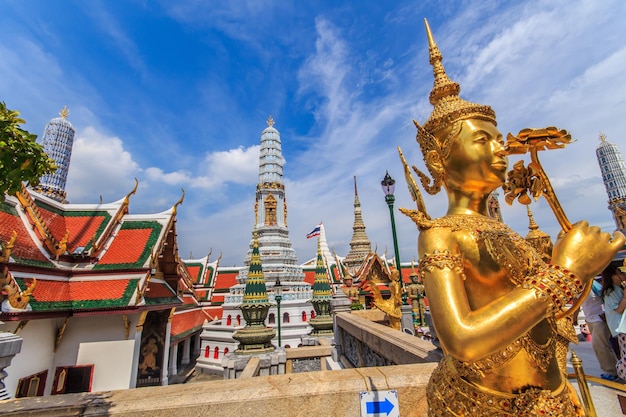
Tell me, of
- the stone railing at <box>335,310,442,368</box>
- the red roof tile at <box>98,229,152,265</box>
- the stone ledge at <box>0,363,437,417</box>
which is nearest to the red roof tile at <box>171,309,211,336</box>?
the red roof tile at <box>98,229,152,265</box>

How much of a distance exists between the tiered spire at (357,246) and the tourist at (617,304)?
84.1 ft

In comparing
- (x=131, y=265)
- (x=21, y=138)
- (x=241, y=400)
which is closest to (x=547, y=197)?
(x=241, y=400)

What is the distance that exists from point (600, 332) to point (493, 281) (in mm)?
5412

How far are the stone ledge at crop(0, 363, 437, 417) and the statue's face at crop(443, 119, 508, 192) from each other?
7.26 feet

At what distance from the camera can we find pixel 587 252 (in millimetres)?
1584

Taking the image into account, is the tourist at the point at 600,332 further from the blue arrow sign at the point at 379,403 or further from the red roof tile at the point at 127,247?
the red roof tile at the point at 127,247

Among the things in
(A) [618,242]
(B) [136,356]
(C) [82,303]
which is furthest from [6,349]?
(A) [618,242]

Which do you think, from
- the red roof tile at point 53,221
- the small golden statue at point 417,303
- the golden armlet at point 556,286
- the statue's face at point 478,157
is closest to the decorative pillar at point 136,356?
the red roof tile at point 53,221

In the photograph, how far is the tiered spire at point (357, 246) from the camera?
31781mm

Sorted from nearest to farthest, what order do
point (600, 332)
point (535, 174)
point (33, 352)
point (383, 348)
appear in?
point (535, 174)
point (600, 332)
point (383, 348)
point (33, 352)

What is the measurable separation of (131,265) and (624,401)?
11453 mm

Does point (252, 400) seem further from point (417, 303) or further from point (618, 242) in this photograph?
point (417, 303)

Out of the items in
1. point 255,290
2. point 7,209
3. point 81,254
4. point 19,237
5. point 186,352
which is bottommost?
Result: point 186,352

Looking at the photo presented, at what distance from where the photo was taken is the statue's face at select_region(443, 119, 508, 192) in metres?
1.99
